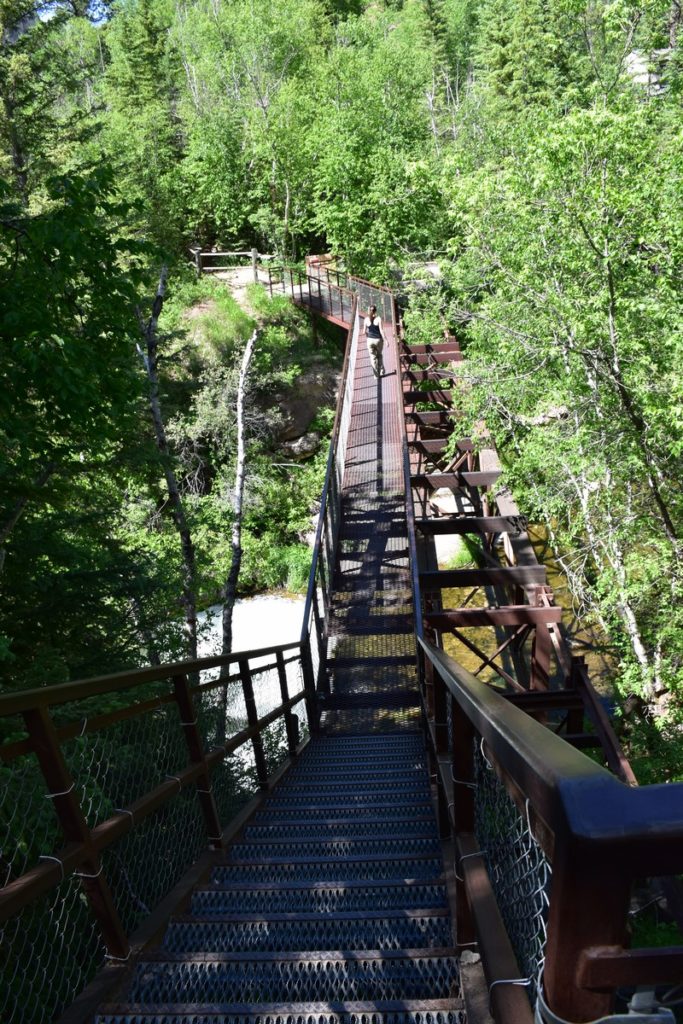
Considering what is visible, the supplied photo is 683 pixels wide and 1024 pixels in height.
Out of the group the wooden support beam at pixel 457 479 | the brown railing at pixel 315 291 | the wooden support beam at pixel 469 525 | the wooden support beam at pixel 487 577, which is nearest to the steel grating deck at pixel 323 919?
the wooden support beam at pixel 487 577

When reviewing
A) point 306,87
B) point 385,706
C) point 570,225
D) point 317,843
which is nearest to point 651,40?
point 570,225

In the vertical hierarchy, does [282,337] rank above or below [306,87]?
below

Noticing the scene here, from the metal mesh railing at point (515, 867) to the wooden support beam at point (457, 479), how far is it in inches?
421

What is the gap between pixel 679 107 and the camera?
37.9 feet

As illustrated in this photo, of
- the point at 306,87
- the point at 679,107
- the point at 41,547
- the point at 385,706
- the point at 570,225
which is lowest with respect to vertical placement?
the point at 385,706

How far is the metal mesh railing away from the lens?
1315 millimetres

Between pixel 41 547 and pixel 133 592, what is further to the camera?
→ pixel 133 592

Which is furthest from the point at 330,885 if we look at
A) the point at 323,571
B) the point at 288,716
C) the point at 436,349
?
the point at 436,349

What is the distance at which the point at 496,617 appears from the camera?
835 centimetres

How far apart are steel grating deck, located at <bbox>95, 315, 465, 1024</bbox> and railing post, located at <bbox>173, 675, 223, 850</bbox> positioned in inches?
9.3

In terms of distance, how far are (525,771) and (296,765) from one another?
7.01 metres

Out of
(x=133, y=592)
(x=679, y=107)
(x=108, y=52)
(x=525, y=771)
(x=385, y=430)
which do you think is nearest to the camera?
(x=525, y=771)

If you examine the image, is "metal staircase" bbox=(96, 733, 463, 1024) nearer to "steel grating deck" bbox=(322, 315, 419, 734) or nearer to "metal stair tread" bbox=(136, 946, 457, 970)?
"metal stair tread" bbox=(136, 946, 457, 970)

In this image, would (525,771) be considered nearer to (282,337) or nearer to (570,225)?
(570,225)
